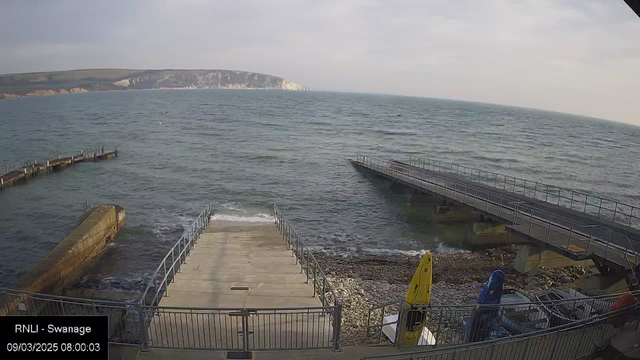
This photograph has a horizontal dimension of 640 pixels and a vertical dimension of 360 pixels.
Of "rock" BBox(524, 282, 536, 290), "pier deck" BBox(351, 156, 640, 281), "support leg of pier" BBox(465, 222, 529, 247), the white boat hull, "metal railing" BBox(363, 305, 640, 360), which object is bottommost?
"rock" BBox(524, 282, 536, 290)

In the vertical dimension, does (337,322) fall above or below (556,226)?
above

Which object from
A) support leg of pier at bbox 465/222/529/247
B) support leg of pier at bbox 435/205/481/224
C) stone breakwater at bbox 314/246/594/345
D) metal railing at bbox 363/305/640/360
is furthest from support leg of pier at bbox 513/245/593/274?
metal railing at bbox 363/305/640/360

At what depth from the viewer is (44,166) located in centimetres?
3769

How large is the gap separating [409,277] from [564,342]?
1038cm

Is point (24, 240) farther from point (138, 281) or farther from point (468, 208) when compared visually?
point (468, 208)

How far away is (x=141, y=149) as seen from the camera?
51.8m

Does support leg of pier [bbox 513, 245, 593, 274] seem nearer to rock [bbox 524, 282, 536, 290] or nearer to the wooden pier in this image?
rock [bbox 524, 282, 536, 290]

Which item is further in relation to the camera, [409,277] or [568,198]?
[568,198]

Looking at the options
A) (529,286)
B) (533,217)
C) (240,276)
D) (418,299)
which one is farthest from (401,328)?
(533,217)

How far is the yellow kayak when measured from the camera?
7938 mm

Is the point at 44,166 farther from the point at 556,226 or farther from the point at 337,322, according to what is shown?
the point at 556,226

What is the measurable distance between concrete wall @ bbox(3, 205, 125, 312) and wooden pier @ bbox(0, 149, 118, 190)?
16577mm

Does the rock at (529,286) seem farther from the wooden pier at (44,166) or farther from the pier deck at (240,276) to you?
the wooden pier at (44,166)

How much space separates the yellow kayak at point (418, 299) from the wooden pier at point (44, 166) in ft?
119
